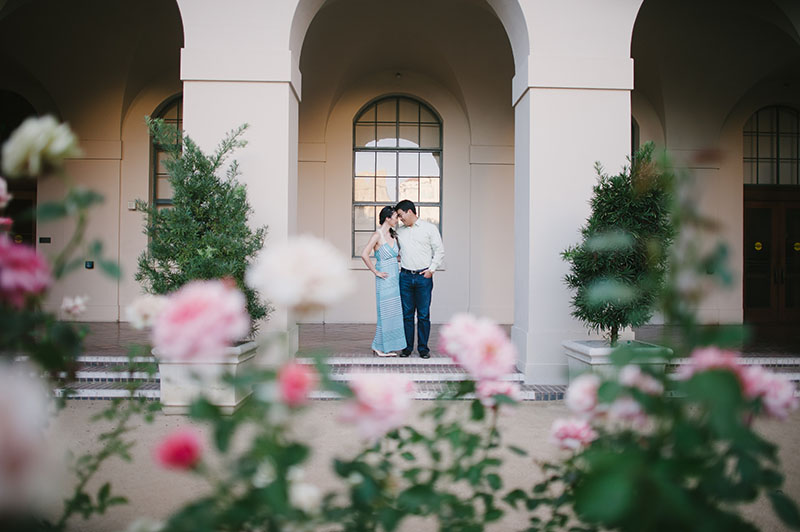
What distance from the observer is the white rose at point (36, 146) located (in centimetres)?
110

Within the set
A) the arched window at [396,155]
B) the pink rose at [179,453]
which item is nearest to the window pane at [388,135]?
the arched window at [396,155]

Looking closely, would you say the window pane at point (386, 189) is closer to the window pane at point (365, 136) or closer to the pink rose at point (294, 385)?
the window pane at point (365, 136)

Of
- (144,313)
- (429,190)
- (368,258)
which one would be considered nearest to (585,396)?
(144,313)

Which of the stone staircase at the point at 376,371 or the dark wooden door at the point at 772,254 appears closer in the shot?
the stone staircase at the point at 376,371

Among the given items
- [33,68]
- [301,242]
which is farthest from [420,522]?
[33,68]

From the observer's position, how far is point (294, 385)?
35.6 inches

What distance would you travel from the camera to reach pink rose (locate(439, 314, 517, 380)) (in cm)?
125

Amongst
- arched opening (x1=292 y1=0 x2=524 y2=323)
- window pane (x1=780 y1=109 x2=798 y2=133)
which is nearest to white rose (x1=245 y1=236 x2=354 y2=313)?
arched opening (x1=292 y1=0 x2=524 y2=323)

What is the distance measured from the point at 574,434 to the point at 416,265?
4724mm

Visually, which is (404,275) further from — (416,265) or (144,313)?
(144,313)

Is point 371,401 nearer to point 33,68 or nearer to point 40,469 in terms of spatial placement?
point 40,469

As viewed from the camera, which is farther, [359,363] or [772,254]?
[772,254]

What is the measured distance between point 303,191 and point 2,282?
910 cm

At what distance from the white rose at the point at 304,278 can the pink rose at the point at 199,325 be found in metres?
0.08
